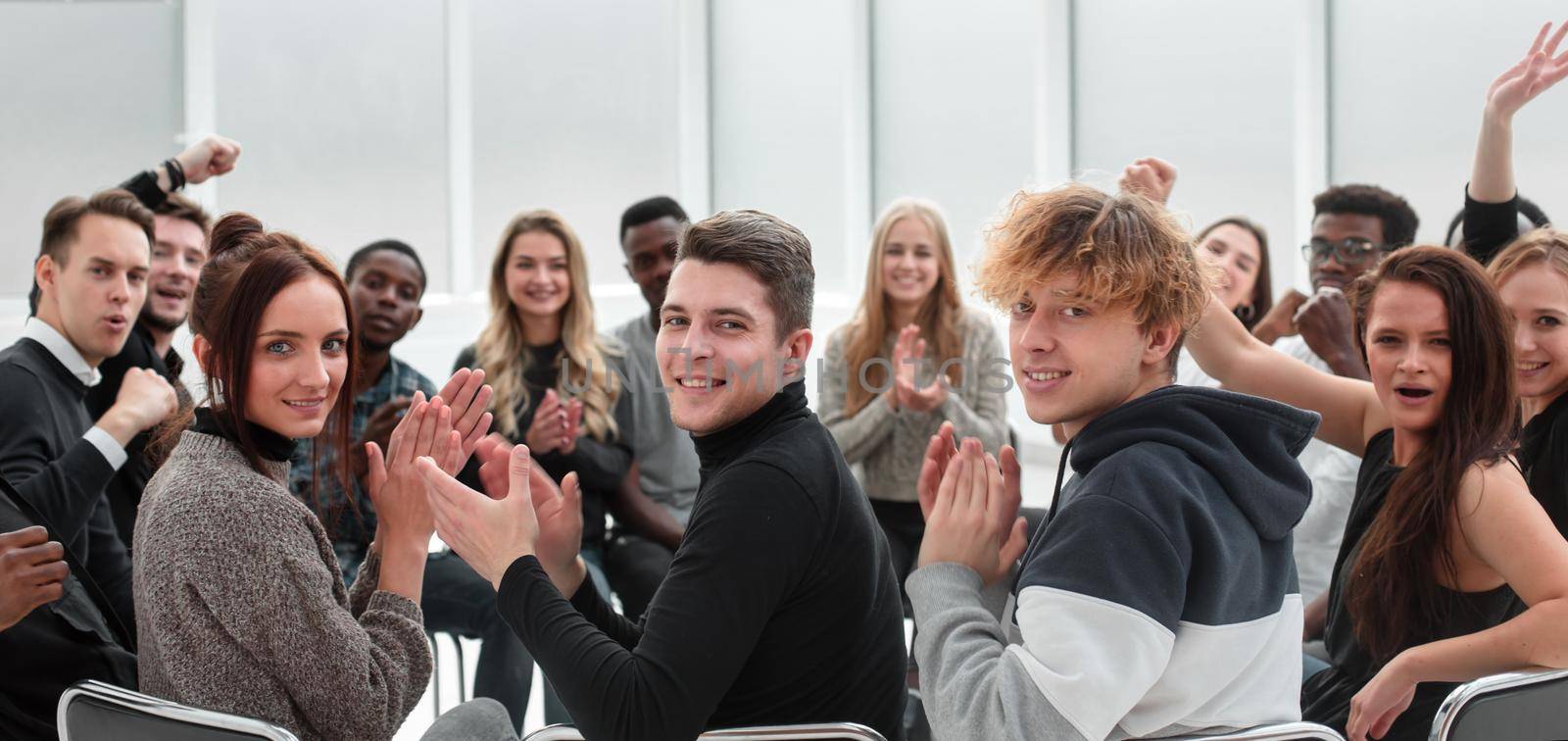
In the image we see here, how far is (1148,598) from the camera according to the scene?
1237mm

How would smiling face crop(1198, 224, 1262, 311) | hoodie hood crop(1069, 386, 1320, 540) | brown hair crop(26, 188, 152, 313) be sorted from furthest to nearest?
1. smiling face crop(1198, 224, 1262, 311)
2. brown hair crop(26, 188, 152, 313)
3. hoodie hood crop(1069, 386, 1320, 540)

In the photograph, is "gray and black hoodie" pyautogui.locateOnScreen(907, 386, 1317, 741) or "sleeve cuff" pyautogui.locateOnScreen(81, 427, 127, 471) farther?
"sleeve cuff" pyautogui.locateOnScreen(81, 427, 127, 471)

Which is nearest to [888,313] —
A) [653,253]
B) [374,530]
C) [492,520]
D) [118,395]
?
[653,253]

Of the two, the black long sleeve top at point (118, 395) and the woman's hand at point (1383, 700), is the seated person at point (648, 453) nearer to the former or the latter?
the black long sleeve top at point (118, 395)

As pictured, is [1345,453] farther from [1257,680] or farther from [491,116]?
[491,116]

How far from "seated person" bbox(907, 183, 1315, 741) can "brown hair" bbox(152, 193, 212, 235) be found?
2.34 meters

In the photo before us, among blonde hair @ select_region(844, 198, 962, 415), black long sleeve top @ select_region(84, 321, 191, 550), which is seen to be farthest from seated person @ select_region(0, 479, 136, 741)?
blonde hair @ select_region(844, 198, 962, 415)

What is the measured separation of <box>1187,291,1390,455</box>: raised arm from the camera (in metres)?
2.17

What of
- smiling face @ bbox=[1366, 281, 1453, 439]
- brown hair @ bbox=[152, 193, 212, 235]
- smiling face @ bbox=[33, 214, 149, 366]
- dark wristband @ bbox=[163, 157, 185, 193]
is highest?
dark wristband @ bbox=[163, 157, 185, 193]

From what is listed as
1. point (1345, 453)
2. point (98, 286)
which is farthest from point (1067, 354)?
point (98, 286)

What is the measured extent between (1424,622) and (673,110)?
6.89 m

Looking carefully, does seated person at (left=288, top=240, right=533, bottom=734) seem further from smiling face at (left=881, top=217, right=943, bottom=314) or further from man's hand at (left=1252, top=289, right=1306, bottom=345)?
man's hand at (left=1252, top=289, right=1306, bottom=345)

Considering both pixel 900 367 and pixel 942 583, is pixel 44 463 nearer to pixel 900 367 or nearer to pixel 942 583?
pixel 942 583

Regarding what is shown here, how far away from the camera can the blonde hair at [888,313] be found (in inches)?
149
